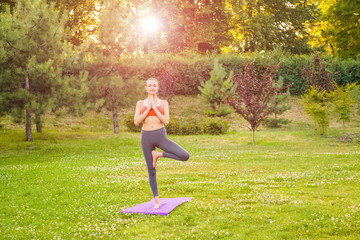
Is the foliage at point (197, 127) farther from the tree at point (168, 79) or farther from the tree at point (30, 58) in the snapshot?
the tree at point (30, 58)

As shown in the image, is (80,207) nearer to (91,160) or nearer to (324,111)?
(91,160)

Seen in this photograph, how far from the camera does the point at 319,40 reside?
5628 centimetres

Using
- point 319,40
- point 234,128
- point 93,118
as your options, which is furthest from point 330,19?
point 93,118

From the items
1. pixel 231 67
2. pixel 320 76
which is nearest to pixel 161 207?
pixel 320 76

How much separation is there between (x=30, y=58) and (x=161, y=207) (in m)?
16.0

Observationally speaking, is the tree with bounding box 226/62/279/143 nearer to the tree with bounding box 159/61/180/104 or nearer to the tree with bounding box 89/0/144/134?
the tree with bounding box 89/0/144/134

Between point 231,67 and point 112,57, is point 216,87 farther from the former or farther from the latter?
point 112,57

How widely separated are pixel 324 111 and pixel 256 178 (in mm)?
14008

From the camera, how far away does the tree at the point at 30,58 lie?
2175cm

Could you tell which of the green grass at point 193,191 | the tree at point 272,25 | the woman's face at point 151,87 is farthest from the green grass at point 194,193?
the tree at point 272,25

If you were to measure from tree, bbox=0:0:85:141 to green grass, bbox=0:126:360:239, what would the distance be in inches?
107

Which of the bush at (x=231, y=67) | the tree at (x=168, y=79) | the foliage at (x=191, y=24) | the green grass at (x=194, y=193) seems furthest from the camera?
the foliage at (x=191, y=24)

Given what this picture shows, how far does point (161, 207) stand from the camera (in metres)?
9.52

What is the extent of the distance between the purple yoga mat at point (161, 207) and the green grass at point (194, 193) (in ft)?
0.57
